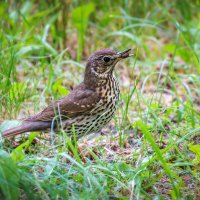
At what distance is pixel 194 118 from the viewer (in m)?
5.90

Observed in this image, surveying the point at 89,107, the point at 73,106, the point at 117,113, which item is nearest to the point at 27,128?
the point at 73,106

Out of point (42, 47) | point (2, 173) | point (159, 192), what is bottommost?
point (159, 192)

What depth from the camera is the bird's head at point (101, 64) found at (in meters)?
5.78

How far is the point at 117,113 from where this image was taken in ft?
20.3

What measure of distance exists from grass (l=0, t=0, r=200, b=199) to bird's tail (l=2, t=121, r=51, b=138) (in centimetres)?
12

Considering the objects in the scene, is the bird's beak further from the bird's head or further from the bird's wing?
the bird's wing

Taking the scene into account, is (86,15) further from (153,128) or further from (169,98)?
(153,128)

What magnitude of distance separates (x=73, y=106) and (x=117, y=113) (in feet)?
2.21

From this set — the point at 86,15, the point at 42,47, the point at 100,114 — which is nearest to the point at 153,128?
the point at 100,114

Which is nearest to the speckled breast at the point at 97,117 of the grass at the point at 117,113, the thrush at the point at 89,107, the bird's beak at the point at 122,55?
the thrush at the point at 89,107

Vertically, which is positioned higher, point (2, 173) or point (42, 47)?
point (42, 47)

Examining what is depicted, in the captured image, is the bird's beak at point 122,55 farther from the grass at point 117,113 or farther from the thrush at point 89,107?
the grass at point 117,113

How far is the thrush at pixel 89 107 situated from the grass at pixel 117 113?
160 millimetres

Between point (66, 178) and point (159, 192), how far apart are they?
796 millimetres
